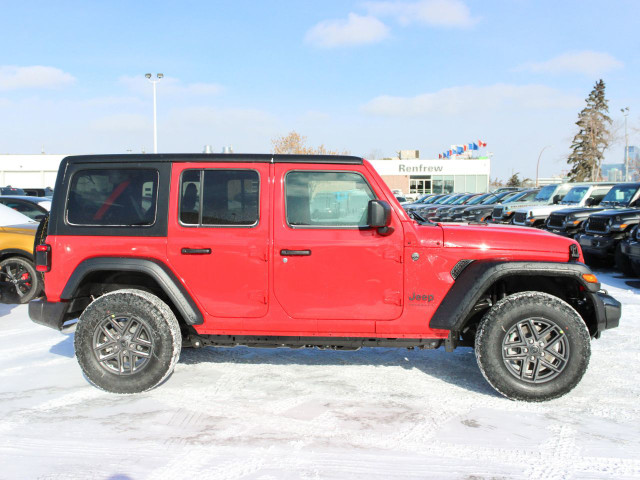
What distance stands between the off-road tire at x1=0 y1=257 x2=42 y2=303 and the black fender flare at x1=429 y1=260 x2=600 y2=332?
20.0 feet

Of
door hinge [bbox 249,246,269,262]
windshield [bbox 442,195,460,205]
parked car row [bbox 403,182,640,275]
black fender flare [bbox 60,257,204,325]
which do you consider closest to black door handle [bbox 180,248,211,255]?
black fender flare [bbox 60,257,204,325]

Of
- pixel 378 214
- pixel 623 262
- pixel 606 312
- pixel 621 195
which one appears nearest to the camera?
pixel 378 214

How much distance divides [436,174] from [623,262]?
60.3 m

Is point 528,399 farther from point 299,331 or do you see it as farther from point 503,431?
point 299,331

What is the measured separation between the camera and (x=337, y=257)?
4.10 m

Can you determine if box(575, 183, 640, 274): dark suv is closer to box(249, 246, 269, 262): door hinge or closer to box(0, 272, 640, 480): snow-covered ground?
box(0, 272, 640, 480): snow-covered ground

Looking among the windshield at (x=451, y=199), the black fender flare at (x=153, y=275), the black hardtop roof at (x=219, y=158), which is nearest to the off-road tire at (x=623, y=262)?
the black hardtop roof at (x=219, y=158)

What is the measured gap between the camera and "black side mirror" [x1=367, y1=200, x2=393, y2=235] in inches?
154

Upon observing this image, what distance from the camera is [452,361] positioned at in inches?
203

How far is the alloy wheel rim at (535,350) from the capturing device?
3.97 m

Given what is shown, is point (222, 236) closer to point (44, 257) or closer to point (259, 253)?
point (259, 253)

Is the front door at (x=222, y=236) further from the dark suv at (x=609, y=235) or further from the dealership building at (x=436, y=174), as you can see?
the dealership building at (x=436, y=174)

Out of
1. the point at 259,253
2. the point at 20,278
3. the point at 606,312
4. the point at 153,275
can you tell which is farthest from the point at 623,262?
the point at 20,278

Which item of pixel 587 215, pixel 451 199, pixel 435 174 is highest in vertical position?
pixel 435 174
